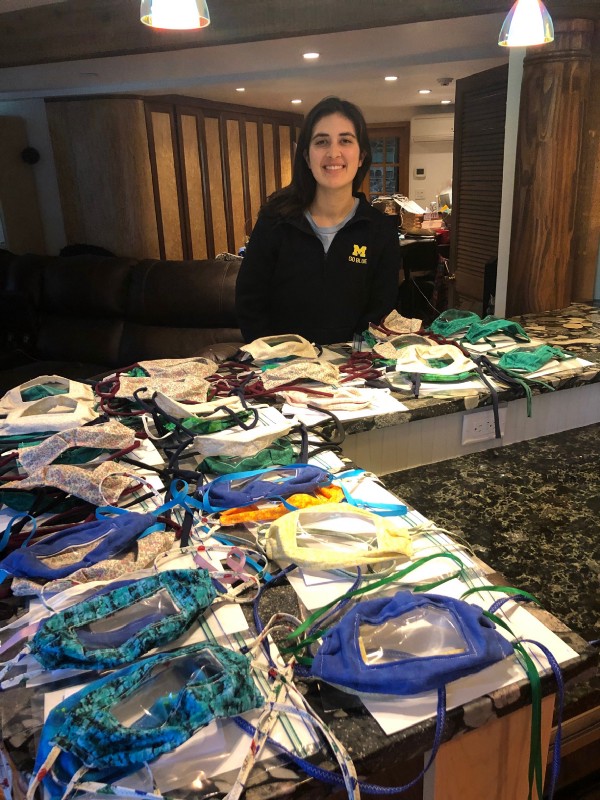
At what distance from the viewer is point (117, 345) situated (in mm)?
3908

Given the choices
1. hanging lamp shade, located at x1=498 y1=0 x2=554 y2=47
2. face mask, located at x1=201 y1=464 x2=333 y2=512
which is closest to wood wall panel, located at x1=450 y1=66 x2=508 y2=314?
hanging lamp shade, located at x1=498 y1=0 x2=554 y2=47

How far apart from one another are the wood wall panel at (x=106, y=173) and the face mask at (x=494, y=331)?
4.26 meters

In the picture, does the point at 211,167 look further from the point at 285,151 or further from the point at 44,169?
the point at 44,169

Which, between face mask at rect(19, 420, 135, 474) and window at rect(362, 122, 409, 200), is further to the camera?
window at rect(362, 122, 409, 200)

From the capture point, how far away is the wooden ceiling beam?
8.34 ft

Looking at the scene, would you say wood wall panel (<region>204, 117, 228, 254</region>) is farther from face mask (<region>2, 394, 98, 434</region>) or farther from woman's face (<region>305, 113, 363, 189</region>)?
face mask (<region>2, 394, 98, 434</region>)

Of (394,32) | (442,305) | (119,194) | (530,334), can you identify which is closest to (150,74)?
(119,194)

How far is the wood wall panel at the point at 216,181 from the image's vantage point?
605 centimetres

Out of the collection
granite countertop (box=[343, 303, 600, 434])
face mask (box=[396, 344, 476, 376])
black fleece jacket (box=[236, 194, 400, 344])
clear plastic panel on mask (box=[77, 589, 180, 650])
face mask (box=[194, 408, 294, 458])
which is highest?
black fleece jacket (box=[236, 194, 400, 344])

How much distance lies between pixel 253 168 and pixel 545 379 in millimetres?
5785

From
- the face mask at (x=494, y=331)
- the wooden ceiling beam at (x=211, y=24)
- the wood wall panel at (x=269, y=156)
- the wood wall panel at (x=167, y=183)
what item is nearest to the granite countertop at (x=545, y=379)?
the face mask at (x=494, y=331)

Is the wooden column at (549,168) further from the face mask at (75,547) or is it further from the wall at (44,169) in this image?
the wall at (44,169)

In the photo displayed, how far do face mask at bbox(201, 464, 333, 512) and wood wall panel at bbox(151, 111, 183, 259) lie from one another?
5058 mm

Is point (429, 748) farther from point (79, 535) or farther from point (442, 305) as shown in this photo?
point (442, 305)
